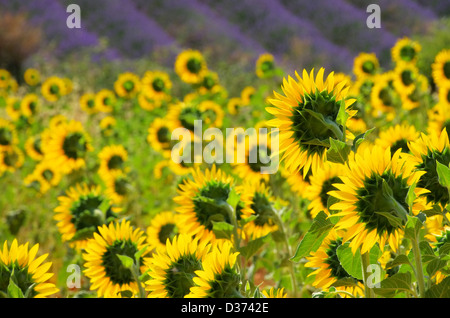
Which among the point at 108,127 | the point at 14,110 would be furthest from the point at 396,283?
the point at 14,110

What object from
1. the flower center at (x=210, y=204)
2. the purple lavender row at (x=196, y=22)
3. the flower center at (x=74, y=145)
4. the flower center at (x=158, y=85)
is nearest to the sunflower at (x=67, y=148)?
the flower center at (x=74, y=145)

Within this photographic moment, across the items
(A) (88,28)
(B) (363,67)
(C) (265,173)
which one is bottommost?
(C) (265,173)

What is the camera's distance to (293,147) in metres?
0.68

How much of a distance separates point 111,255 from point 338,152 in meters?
0.50

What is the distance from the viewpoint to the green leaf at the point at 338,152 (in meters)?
0.59

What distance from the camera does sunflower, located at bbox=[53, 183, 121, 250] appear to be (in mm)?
1136

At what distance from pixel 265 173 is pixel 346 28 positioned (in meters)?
6.01

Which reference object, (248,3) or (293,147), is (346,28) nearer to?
(248,3)

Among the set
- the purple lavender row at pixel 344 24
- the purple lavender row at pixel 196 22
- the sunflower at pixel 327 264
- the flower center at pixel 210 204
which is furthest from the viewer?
the purple lavender row at pixel 196 22

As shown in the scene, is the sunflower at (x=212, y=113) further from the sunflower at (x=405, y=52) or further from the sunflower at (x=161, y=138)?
the sunflower at (x=405, y=52)

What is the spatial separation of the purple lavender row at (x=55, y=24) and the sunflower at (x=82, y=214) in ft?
22.5

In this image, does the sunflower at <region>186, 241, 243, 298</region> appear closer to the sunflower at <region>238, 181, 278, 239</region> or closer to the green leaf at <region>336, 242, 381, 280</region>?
the green leaf at <region>336, 242, 381, 280</region>

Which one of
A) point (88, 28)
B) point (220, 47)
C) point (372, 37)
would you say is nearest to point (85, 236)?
point (372, 37)

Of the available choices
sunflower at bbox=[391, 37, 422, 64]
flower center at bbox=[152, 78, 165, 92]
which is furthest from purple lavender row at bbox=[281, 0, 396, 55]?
flower center at bbox=[152, 78, 165, 92]
